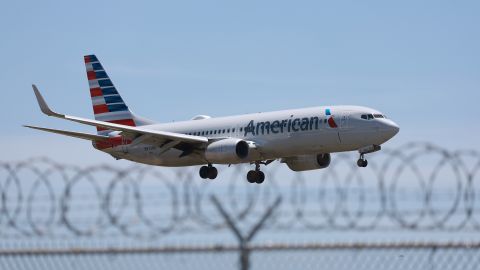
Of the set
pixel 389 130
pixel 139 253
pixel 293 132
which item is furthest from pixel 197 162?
pixel 139 253

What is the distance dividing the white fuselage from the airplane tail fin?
831 cm

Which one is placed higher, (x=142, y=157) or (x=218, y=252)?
(x=218, y=252)

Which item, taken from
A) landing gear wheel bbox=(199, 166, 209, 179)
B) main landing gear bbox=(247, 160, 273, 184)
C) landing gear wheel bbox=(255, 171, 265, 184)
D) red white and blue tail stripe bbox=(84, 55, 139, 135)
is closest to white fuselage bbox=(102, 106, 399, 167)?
landing gear wheel bbox=(199, 166, 209, 179)

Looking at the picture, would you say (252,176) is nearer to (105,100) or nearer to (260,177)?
(260,177)

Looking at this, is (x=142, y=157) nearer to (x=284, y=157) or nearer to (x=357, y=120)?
(x=284, y=157)

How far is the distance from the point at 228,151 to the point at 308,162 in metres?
6.13

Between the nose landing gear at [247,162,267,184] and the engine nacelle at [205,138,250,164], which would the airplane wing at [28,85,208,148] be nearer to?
the engine nacelle at [205,138,250,164]

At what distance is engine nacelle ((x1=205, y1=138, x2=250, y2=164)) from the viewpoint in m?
57.3

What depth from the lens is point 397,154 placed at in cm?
2073

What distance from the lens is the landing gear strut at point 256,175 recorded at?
6250 cm

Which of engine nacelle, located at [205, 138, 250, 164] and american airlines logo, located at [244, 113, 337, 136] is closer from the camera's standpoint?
american airlines logo, located at [244, 113, 337, 136]

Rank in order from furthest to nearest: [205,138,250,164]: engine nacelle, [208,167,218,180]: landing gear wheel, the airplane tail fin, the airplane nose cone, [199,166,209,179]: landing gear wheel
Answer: the airplane tail fin, [199,166,209,179]: landing gear wheel, [208,167,218,180]: landing gear wheel, [205,138,250,164]: engine nacelle, the airplane nose cone

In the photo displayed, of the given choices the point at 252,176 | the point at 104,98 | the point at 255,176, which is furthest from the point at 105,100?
the point at 255,176

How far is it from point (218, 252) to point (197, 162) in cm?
4891
